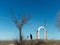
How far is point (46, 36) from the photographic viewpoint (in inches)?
1893

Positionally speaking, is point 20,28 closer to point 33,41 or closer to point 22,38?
point 22,38

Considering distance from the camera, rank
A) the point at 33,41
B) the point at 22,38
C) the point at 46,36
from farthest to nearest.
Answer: the point at 46,36, the point at 33,41, the point at 22,38

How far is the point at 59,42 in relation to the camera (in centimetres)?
4256

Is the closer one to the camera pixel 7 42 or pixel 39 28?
pixel 7 42

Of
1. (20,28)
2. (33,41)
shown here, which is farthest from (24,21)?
(33,41)

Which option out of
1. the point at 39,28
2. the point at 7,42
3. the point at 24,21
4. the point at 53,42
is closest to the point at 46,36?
the point at 39,28

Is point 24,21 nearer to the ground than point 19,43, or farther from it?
farther from it

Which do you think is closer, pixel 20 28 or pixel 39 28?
pixel 20 28

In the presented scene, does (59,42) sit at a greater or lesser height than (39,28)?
lesser

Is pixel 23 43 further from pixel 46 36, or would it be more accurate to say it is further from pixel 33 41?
pixel 46 36

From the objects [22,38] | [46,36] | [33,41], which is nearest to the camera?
[22,38]

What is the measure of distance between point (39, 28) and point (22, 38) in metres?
12.9

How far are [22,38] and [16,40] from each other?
4.45ft

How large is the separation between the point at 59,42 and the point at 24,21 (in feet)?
33.4
